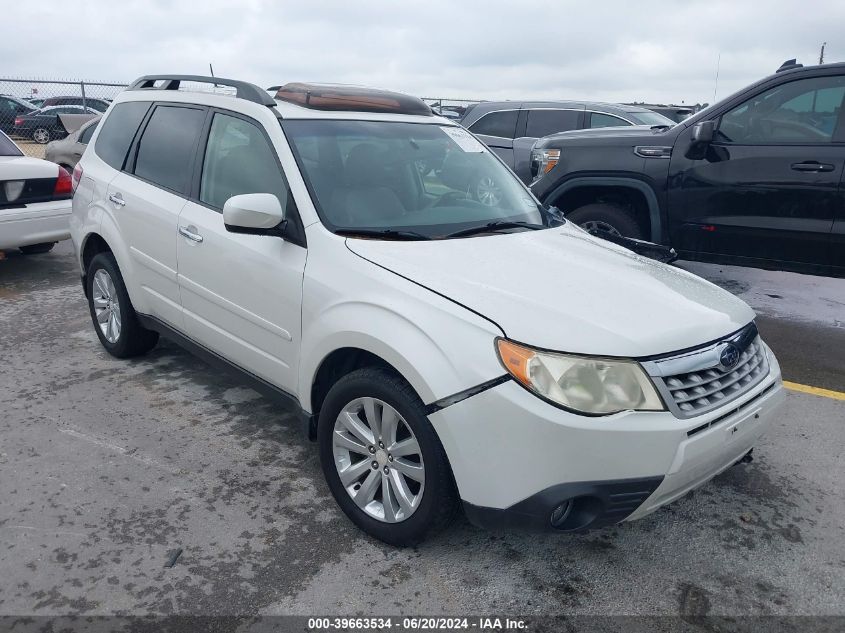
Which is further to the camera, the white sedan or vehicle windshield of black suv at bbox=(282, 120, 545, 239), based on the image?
the white sedan

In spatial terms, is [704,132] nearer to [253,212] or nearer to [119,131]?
[253,212]

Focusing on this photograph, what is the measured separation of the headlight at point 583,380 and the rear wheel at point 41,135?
916 inches

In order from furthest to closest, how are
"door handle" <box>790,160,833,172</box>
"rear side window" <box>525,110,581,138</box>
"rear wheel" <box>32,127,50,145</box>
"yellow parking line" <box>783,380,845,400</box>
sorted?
1. "rear wheel" <box>32,127,50,145</box>
2. "rear side window" <box>525,110,581,138</box>
3. "door handle" <box>790,160,833,172</box>
4. "yellow parking line" <box>783,380,845,400</box>

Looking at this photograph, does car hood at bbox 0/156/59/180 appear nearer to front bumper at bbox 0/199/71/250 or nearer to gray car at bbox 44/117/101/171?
front bumper at bbox 0/199/71/250

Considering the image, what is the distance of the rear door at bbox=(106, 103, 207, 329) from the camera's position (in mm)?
3922

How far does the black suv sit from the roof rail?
10.6 ft

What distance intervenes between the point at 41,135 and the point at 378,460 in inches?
908

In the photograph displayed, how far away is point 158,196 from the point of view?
13.3ft

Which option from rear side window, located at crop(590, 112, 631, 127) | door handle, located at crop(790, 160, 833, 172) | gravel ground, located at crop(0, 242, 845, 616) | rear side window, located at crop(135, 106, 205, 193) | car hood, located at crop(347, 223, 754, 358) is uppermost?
rear side window, located at crop(590, 112, 631, 127)

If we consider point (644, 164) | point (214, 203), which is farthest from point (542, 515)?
point (644, 164)

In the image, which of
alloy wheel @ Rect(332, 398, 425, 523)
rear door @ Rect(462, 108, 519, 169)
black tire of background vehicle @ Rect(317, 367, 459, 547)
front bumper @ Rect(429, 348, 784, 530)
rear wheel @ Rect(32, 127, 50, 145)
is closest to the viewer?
front bumper @ Rect(429, 348, 784, 530)

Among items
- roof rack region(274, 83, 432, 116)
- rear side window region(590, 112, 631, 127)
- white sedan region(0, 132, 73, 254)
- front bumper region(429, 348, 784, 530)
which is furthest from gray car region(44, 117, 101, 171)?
front bumper region(429, 348, 784, 530)

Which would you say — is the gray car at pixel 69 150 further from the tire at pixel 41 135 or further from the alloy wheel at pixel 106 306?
the tire at pixel 41 135

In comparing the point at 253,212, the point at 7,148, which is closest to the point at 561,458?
the point at 253,212
